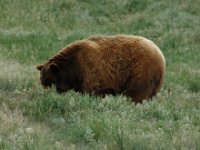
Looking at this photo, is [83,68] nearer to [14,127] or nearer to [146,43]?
[146,43]

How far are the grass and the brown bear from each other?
0.38 meters

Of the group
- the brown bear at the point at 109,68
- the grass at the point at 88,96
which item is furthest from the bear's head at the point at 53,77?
the grass at the point at 88,96

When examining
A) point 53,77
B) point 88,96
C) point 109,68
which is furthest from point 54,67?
point 88,96

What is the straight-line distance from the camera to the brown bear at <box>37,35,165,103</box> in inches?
362

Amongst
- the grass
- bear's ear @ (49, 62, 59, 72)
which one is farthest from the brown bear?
the grass

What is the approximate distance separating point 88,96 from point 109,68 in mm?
1141

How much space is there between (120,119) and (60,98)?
4.14ft

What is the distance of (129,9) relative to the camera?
918 inches

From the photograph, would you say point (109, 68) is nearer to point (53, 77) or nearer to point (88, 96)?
point (53, 77)

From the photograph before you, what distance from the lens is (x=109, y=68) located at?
30.7 ft

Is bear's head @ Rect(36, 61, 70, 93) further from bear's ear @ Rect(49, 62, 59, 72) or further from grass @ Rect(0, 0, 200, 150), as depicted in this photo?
grass @ Rect(0, 0, 200, 150)

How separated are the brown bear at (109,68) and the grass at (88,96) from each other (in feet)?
1.25

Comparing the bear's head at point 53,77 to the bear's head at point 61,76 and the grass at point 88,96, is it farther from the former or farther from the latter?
the grass at point 88,96

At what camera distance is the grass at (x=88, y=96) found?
6.12 meters
